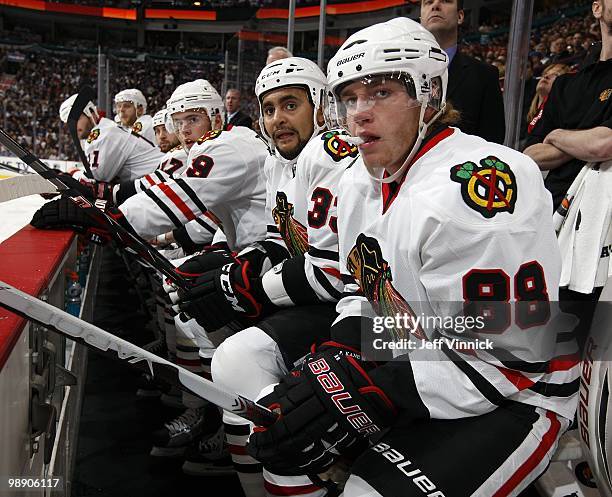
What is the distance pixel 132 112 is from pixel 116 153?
5.24ft

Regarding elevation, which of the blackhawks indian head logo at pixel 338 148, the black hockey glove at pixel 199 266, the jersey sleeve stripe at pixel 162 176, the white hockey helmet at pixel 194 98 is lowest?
the black hockey glove at pixel 199 266

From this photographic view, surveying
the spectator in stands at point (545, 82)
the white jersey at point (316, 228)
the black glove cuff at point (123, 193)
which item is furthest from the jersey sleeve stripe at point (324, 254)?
the black glove cuff at point (123, 193)

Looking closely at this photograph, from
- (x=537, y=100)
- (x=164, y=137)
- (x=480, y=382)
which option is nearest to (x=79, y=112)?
(x=164, y=137)

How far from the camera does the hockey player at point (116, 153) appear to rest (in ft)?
12.5

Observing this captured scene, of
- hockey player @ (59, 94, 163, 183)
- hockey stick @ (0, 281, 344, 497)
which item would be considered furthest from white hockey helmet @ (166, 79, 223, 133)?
hockey stick @ (0, 281, 344, 497)

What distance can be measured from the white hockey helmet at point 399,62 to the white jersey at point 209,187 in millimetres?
991

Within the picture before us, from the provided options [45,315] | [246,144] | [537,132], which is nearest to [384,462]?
[45,315]

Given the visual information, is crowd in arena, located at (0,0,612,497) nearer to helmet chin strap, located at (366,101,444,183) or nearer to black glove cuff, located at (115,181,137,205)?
helmet chin strap, located at (366,101,444,183)

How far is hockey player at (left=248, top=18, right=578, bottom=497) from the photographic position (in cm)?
96

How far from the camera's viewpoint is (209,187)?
2168 millimetres

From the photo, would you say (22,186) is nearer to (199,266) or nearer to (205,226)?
(199,266)

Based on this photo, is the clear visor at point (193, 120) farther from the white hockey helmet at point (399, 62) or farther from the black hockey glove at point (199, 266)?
the white hockey helmet at point (399, 62)

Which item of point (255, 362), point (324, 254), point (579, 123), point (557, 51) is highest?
point (557, 51)

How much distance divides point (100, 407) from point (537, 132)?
1810 mm
